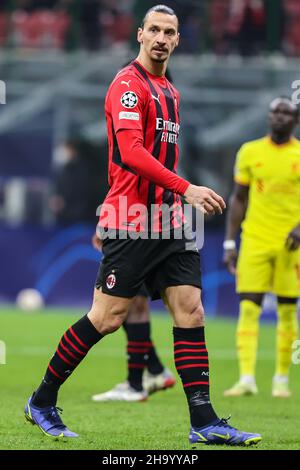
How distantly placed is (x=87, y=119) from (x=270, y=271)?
30.6 ft

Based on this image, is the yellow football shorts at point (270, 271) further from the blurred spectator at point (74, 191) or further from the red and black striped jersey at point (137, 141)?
the blurred spectator at point (74, 191)

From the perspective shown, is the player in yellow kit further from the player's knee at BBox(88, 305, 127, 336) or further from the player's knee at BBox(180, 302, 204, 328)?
the player's knee at BBox(88, 305, 127, 336)

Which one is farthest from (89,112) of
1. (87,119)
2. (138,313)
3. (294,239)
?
(138,313)

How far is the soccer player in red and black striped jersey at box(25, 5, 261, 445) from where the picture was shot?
6.11 metres

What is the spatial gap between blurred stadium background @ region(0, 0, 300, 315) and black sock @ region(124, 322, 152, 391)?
744 centimetres

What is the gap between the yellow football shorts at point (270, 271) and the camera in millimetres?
9359

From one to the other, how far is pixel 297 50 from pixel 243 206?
10.8 metres

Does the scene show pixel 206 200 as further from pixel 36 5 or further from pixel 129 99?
pixel 36 5

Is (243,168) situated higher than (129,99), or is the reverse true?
(129,99)

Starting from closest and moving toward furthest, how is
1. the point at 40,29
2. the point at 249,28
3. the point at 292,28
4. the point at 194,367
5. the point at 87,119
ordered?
the point at 194,367
the point at 87,119
the point at 249,28
the point at 292,28
the point at 40,29

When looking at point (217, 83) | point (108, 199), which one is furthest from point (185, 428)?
point (217, 83)

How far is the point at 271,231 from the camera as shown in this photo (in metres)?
9.45

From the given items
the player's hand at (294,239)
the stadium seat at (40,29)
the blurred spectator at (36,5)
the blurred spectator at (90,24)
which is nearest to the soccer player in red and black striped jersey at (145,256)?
the player's hand at (294,239)
